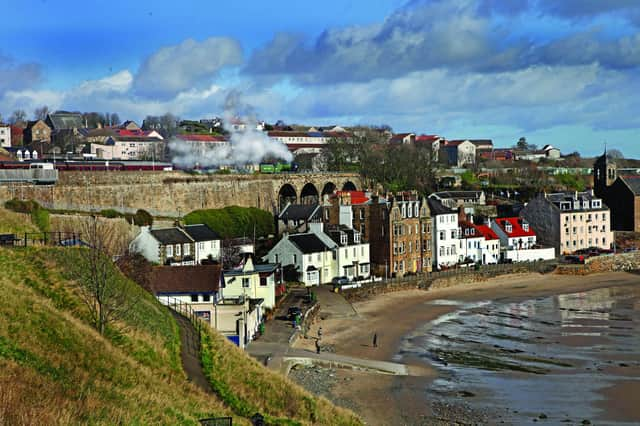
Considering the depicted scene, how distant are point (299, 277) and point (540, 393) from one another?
24.1 meters

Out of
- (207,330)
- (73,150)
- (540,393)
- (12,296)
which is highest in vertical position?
(73,150)

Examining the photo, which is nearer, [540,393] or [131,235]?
[540,393]

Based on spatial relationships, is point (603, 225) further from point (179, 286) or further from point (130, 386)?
point (130, 386)

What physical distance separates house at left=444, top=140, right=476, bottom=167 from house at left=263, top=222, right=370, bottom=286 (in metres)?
80.5

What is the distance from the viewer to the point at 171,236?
5156cm

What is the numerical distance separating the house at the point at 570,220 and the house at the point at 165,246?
32264 mm

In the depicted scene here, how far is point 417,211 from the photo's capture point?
60.5m

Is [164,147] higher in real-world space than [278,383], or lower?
higher

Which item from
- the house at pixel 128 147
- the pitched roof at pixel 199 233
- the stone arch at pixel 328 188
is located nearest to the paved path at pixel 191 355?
the pitched roof at pixel 199 233

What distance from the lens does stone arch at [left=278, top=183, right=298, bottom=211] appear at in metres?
84.6

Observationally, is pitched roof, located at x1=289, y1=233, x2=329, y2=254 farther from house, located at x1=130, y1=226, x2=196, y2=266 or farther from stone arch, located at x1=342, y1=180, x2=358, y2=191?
stone arch, located at x1=342, y1=180, x2=358, y2=191

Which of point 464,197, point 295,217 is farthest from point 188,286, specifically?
point 464,197

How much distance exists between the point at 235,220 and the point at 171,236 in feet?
52.5

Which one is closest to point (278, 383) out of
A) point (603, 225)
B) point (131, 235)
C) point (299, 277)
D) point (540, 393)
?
point (540, 393)
